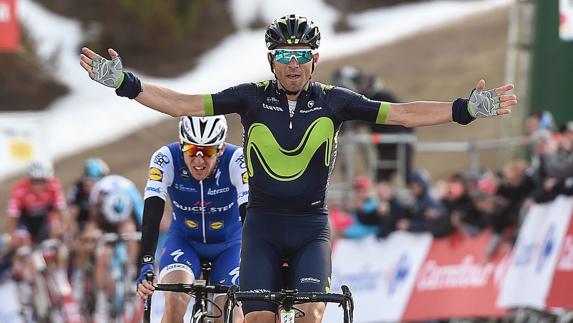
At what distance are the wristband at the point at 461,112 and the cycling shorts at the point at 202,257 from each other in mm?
2550

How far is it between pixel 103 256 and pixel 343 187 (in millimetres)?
3663

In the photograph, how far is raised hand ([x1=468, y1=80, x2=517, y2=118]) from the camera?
8.64 metres

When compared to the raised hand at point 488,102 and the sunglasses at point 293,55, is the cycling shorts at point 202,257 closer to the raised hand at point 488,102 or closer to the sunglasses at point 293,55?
the sunglasses at point 293,55

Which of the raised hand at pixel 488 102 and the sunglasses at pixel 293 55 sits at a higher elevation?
the sunglasses at pixel 293 55

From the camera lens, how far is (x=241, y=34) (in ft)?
158

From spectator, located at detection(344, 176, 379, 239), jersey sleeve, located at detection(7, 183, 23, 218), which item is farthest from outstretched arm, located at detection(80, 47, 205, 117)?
jersey sleeve, located at detection(7, 183, 23, 218)

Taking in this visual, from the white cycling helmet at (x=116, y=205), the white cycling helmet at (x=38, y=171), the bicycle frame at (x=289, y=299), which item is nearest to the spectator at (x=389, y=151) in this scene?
the white cycling helmet at (x=116, y=205)

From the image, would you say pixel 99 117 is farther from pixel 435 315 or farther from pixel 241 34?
pixel 435 315

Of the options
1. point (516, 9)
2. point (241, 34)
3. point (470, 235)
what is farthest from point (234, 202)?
point (241, 34)

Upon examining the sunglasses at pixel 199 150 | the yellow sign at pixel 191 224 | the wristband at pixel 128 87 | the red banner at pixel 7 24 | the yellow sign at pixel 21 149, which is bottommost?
the yellow sign at pixel 191 224

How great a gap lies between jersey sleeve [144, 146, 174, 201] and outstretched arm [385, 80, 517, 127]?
2084mm

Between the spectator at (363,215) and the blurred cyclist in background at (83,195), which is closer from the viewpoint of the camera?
the spectator at (363,215)

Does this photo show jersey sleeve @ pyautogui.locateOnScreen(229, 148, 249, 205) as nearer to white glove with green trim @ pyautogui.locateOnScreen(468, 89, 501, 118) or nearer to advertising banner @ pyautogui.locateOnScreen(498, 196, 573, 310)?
white glove with green trim @ pyautogui.locateOnScreen(468, 89, 501, 118)

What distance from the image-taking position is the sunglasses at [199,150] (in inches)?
402
